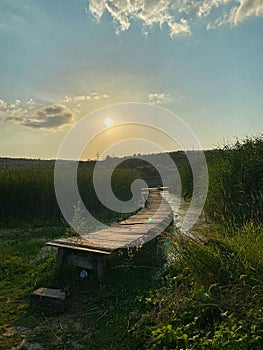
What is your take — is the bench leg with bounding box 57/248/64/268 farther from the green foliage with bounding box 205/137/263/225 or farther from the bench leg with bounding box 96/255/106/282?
the green foliage with bounding box 205/137/263/225

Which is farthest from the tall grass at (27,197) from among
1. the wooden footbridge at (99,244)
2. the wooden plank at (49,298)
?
the wooden plank at (49,298)

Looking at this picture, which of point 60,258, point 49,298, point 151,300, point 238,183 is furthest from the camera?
point 238,183

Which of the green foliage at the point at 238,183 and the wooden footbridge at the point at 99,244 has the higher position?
the green foliage at the point at 238,183

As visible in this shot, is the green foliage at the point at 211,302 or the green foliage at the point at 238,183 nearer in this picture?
the green foliage at the point at 211,302

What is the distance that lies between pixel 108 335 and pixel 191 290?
877 mm

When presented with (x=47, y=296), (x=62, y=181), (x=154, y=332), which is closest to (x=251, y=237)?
(x=154, y=332)

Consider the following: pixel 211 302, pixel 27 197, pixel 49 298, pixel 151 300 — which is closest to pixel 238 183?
pixel 151 300

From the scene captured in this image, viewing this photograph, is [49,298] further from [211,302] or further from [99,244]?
[211,302]

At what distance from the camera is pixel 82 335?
3.06 metres

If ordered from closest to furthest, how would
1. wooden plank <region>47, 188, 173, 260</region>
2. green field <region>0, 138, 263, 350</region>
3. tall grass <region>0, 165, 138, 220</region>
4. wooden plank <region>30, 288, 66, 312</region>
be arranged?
1. green field <region>0, 138, 263, 350</region>
2. wooden plank <region>30, 288, 66, 312</region>
3. wooden plank <region>47, 188, 173, 260</region>
4. tall grass <region>0, 165, 138, 220</region>

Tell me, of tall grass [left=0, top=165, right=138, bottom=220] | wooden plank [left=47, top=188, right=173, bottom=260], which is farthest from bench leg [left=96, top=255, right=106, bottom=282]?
tall grass [left=0, top=165, right=138, bottom=220]

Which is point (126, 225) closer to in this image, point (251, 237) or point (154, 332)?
point (251, 237)

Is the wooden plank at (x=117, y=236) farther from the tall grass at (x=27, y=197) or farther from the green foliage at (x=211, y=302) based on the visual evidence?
the tall grass at (x=27, y=197)

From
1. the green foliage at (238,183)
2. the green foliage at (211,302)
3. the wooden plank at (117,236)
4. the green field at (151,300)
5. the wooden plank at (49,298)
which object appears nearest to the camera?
the green foliage at (211,302)
